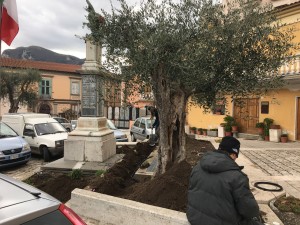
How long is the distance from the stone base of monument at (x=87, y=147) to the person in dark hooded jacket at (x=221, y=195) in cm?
532

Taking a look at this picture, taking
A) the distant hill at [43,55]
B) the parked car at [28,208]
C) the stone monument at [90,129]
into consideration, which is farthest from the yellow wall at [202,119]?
the distant hill at [43,55]

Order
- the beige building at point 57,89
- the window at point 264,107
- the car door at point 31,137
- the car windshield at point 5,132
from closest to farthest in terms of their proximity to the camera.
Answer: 1. the car windshield at point 5,132
2. the car door at point 31,137
3. the window at point 264,107
4. the beige building at point 57,89

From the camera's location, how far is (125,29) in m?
5.78

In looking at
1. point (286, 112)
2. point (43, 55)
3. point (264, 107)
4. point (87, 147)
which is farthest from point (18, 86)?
point (43, 55)

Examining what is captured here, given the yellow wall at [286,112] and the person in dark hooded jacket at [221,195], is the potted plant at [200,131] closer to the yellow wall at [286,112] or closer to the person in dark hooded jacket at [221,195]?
the yellow wall at [286,112]

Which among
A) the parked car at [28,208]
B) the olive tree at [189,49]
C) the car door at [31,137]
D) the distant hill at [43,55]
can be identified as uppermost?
the distant hill at [43,55]

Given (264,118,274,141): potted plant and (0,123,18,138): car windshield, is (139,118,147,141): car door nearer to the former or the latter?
(0,123,18,138): car windshield

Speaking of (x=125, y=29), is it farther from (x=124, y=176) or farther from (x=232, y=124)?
(x=232, y=124)

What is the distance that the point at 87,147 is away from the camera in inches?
339

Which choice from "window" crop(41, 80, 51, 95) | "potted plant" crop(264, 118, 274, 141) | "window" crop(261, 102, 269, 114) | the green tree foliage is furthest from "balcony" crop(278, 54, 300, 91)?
"window" crop(41, 80, 51, 95)

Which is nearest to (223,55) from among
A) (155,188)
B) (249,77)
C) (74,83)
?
(249,77)

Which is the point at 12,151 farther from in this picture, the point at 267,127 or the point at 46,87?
the point at 46,87

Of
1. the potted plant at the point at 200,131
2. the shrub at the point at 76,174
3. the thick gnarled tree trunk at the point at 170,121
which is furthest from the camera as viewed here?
the potted plant at the point at 200,131

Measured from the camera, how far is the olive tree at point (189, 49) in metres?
5.26
